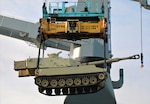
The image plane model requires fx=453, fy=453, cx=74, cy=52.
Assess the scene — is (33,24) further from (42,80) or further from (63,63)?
(42,80)

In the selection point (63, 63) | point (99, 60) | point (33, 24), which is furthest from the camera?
point (33, 24)

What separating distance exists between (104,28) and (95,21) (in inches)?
44.1

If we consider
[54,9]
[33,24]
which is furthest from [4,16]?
[54,9]

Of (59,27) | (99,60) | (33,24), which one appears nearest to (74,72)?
(59,27)

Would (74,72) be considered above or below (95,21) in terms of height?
below

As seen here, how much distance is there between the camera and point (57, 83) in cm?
2498

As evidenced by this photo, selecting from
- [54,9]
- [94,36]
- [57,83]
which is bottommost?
[57,83]

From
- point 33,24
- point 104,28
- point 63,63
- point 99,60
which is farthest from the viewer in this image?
point 33,24

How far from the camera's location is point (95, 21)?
981 inches

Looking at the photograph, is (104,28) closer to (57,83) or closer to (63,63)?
(57,83)

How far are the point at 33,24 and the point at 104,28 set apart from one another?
13.3 meters

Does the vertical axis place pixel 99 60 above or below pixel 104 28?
below

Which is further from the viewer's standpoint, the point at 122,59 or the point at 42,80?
the point at 122,59

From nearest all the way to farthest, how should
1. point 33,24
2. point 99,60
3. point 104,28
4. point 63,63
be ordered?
point 104,28, point 63,63, point 99,60, point 33,24
